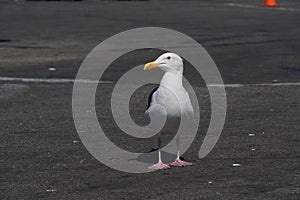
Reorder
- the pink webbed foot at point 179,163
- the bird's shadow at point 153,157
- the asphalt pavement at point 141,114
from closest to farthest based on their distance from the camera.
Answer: the asphalt pavement at point 141,114 < the pink webbed foot at point 179,163 < the bird's shadow at point 153,157

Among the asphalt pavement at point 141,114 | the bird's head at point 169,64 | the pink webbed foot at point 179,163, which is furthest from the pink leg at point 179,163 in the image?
the bird's head at point 169,64

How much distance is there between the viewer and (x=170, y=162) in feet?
27.9

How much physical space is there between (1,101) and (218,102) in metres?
2.83

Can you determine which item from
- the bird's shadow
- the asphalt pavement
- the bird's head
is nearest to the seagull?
the bird's head

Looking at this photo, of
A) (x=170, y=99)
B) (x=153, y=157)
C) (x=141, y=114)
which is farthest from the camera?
(x=141, y=114)

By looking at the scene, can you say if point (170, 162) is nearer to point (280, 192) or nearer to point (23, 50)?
point (280, 192)

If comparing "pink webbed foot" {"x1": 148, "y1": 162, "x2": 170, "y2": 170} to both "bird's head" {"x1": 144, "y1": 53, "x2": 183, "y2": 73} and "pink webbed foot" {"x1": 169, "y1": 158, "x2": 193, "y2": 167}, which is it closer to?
"pink webbed foot" {"x1": 169, "y1": 158, "x2": 193, "y2": 167}

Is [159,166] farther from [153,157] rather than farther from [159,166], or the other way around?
[153,157]

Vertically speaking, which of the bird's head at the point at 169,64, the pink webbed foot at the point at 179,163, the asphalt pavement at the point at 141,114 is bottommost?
the asphalt pavement at the point at 141,114

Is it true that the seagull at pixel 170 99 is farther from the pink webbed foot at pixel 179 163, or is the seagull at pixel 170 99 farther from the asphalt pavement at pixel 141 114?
the asphalt pavement at pixel 141 114

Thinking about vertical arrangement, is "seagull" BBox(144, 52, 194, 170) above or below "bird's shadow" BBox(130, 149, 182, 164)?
above

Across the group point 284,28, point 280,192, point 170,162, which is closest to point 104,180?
point 170,162

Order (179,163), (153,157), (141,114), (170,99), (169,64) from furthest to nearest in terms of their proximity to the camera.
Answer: (141,114) → (153,157) → (179,163) → (169,64) → (170,99)

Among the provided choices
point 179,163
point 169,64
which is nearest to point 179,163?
point 179,163
